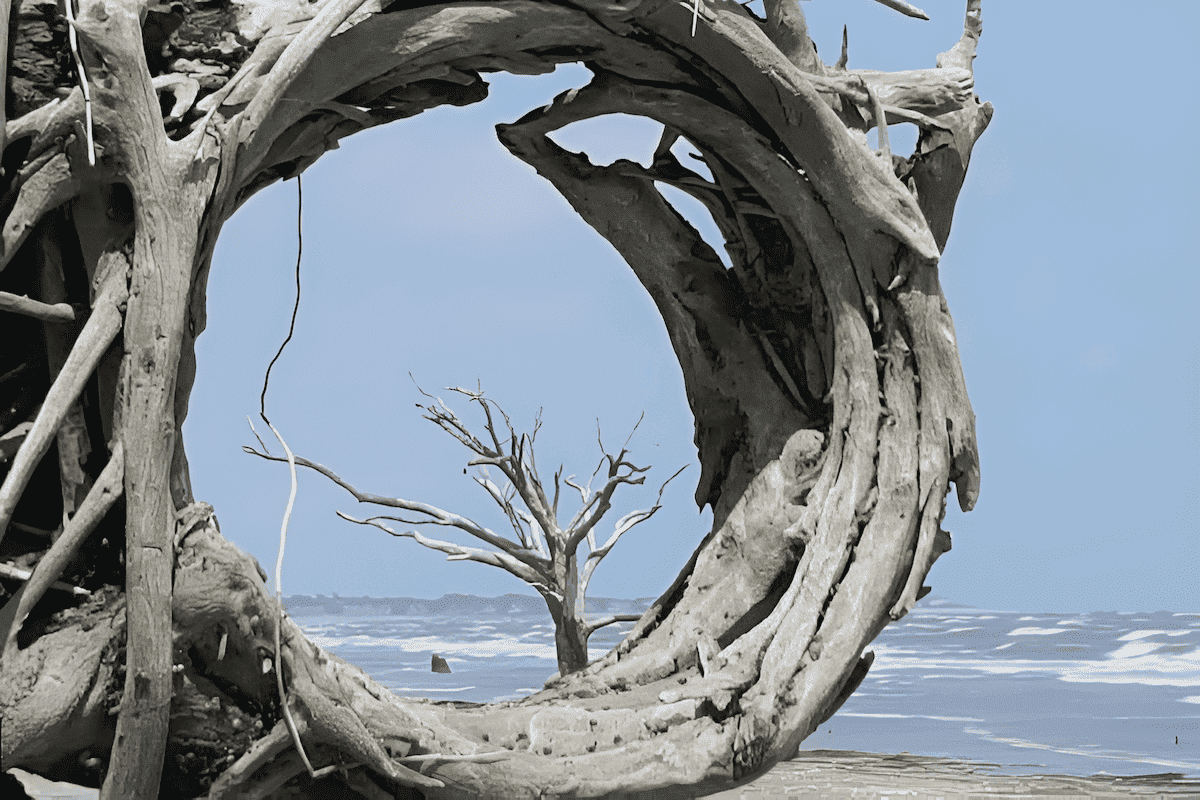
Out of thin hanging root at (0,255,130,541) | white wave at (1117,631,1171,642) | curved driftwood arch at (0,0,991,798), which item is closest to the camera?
thin hanging root at (0,255,130,541)

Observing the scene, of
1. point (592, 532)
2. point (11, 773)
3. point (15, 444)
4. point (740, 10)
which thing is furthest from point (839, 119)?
point (592, 532)

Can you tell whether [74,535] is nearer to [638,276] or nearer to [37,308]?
[37,308]

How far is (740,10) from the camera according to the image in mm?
3334

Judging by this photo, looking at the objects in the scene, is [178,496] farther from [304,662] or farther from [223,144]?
[223,144]

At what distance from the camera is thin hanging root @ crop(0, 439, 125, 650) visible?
88.2 inches

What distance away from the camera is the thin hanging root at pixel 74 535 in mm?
2240

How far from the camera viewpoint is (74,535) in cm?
226

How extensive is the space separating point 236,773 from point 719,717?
50.0 inches

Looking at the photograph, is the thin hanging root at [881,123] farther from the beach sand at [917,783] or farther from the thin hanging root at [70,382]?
the beach sand at [917,783]

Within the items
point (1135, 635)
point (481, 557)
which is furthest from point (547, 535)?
point (1135, 635)

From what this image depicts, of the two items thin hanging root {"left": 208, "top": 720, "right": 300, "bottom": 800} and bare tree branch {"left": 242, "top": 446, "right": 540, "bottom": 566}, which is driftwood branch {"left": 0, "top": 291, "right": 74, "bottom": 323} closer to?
thin hanging root {"left": 208, "top": 720, "right": 300, "bottom": 800}

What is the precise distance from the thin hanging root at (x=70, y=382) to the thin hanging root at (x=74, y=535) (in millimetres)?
104

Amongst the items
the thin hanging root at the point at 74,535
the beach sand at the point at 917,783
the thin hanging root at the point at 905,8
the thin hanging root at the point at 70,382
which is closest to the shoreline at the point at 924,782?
the beach sand at the point at 917,783

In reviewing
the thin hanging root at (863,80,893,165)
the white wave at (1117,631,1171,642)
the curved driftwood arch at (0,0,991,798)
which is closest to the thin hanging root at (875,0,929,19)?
the curved driftwood arch at (0,0,991,798)
